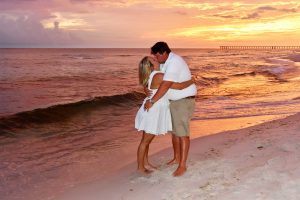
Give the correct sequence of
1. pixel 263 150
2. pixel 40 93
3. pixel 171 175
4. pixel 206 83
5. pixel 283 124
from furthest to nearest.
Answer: pixel 206 83 → pixel 40 93 → pixel 283 124 → pixel 263 150 → pixel 171 175

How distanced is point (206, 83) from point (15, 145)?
70.2 ft

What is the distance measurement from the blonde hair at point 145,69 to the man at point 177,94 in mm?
155

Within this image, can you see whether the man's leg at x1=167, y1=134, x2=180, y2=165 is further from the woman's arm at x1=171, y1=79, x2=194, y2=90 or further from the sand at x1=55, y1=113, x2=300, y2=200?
the woman's arm at x1=171, y1=79, x2=194, y2=90

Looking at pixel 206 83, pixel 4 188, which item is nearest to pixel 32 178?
pixel 4 188

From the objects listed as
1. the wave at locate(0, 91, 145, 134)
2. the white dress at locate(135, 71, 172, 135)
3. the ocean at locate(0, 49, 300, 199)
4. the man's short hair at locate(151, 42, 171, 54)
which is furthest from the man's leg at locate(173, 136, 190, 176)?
the wave at locate(0, 91, 145, 134)

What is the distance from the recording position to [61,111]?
675 inches

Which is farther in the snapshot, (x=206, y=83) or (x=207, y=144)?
(x=206, y=83)

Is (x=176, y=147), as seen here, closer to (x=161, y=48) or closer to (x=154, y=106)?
(x=154, y=106)

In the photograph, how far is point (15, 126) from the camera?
13.7 meters

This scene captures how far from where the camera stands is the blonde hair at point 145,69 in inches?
241

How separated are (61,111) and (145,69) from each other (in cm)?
1165

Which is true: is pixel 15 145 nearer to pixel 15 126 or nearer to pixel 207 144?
pixel 15 126

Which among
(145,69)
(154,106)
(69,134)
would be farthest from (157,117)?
(69,134)

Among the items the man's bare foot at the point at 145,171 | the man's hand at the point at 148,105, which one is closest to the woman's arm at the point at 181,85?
the man's hand at the point at 148,105
